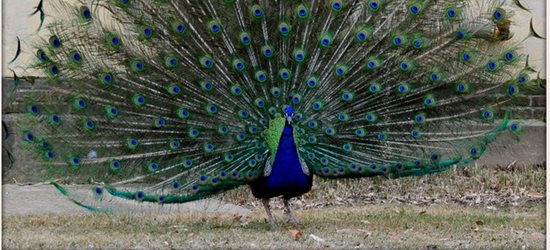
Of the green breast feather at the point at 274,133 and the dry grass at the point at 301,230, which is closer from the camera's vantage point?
→ the dry grass at the point at 301,230

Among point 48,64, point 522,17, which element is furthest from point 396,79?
point 522,17

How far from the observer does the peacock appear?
5996mm

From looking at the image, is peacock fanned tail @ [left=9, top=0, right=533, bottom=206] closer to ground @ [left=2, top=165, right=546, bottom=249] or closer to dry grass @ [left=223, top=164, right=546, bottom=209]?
ground @ [left=2, top=165, right=546, bottom=249]

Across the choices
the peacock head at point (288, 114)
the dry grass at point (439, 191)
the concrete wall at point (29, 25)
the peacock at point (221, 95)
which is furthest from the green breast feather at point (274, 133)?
the concrete wall at point (29, 25)

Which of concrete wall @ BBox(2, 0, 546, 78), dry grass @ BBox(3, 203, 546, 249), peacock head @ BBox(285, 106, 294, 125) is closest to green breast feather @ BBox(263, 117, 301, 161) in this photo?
peacock head @ BBox(285, 106, 294, 125)

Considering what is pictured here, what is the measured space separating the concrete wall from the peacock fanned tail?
269cm

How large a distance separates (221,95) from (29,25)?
3.50 m

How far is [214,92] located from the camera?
238 inches

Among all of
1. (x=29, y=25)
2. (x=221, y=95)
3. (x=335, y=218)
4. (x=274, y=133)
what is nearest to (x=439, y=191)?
(x=335, y=218)

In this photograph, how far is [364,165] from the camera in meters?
6.05

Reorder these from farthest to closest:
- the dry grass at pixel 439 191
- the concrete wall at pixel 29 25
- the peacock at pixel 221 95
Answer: the concrete wall at pixel 29 25 < the dry grass at pixel 439 191 < the peacock at pixel 221 95

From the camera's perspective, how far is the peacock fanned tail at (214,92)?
600 cm

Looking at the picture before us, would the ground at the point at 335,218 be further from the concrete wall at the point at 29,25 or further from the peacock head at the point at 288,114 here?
the concrete wall at the point at 29,25

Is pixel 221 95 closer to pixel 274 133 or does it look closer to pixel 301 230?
pixel 274 133
